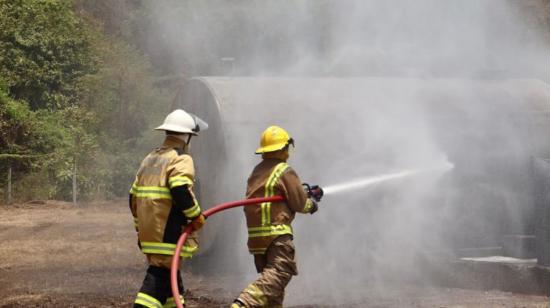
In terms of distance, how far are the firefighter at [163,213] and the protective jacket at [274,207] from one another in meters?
0.54

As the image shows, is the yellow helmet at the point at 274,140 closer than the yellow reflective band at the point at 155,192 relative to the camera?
No

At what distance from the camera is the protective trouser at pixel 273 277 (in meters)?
4.77

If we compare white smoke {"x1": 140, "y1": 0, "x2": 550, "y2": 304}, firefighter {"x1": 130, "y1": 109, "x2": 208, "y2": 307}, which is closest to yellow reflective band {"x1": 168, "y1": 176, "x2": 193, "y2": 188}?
firefighter {"x1": 130, "y1": 109, "x2": 208, "y2": 307}

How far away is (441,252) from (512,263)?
1088 mm

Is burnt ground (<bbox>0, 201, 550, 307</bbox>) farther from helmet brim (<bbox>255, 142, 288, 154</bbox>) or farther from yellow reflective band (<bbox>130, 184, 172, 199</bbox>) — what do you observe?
yellow reflective band (<bbox>130, 184, 172, 199</bbox>)

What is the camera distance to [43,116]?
20703mm

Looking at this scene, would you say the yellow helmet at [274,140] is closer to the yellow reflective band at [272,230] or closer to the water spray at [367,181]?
the yellow reflective band at [272,230]

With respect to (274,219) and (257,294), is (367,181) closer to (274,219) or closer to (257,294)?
(274,219)

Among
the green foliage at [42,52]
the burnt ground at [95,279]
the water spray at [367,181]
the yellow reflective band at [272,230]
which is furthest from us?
the green foliage at [42,52]

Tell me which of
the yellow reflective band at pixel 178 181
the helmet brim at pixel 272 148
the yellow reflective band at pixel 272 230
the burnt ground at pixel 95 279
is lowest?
the burnt ground at pixel 95 279

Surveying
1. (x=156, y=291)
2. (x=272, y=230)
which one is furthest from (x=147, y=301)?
(x=272, y=230)

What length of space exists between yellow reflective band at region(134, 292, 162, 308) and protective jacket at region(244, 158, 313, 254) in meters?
0.84

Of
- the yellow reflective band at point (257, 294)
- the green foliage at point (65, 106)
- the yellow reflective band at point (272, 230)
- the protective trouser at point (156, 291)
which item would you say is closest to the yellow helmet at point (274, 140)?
the yellow reflective band at point (272, 230)

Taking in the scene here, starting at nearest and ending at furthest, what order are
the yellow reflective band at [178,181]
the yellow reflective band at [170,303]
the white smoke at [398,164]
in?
the yellow reflective band at [178,181]
the yellow reflective band at [170,303]
the white smoke at [398,164]
